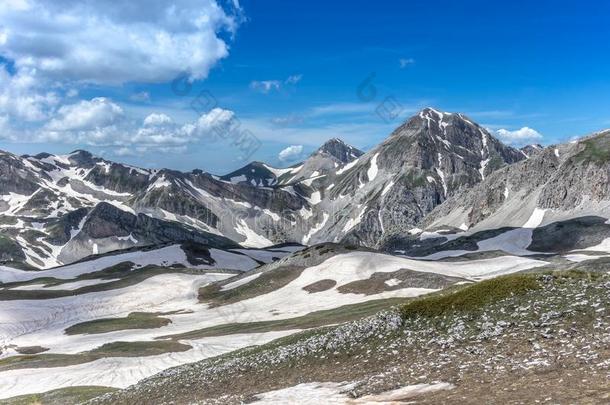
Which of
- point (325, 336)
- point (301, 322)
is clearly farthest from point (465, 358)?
point (301, 322)

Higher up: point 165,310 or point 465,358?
point 465,358

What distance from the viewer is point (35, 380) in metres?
60.2

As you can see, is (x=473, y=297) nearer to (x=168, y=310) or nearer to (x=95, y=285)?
(x=168, y=310)

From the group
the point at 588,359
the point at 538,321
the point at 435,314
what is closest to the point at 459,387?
the point at 588,359

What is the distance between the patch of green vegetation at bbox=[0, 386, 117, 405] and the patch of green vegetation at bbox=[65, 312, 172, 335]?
5401 centimetres

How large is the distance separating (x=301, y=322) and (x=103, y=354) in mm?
29596

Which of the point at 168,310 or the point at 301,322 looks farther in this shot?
the point at 168,310

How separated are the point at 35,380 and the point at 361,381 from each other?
171ft

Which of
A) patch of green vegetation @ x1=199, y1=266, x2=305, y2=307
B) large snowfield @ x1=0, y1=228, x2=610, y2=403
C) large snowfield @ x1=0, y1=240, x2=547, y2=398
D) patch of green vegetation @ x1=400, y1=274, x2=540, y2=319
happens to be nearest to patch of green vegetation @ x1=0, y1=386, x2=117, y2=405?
large snowfield @ x1=0, y1=240, x2=547, y2=398

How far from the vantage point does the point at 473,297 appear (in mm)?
29766

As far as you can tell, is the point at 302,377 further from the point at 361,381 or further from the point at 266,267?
the point at 266,267

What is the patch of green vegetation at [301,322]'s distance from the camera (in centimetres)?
7634

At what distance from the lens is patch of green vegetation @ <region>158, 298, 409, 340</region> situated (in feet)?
250

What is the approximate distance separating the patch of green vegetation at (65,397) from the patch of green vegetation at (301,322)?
3201cm
